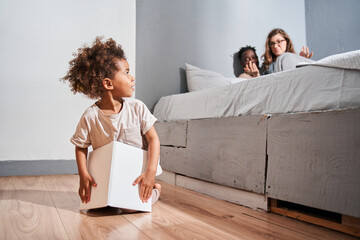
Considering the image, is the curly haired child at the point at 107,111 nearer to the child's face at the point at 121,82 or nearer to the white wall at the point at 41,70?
the child's face at the point at 121,82

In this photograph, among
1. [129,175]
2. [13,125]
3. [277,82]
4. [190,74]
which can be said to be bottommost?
[129,175]

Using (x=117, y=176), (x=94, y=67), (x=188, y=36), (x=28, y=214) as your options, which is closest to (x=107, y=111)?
(x=94, y=67)

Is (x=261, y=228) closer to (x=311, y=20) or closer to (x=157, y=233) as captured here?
(x=157, y=233)

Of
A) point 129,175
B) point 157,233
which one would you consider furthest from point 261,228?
point 129,175

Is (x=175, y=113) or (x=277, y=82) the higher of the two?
(x=277, y=82)

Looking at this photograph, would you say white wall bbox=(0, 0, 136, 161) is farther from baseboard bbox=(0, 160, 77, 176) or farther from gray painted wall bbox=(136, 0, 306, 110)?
gray painted wall bbox=(136, 0, 306, 110)

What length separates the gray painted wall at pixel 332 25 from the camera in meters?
3.02

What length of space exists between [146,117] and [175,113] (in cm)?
70

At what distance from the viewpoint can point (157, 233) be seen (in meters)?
0.83

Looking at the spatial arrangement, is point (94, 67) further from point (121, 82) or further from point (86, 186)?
point (86, 186)

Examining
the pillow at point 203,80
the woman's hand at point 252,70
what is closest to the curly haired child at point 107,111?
the pillow at point 203,80

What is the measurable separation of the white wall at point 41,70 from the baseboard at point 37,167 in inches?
1.5

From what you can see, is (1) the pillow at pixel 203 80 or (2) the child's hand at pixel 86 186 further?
(1) the pillow at pixel 203 80

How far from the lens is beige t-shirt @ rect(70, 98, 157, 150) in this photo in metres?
1.15
